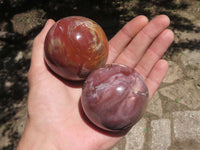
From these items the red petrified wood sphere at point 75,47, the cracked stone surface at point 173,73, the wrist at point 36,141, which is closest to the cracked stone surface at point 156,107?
the cracked stone surface at point 173,73

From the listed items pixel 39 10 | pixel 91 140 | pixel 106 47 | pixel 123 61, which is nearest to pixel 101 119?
pixel 91 140

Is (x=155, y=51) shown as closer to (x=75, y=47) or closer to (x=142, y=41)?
(x=142, y=41)

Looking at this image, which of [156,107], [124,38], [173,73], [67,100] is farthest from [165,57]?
[67,100]

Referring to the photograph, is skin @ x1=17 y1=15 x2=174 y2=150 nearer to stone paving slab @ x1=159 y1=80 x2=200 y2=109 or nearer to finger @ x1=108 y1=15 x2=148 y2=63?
finger @ x1=108 y1=15 x2=148 y2=63

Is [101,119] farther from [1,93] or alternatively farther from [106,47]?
[1,93]

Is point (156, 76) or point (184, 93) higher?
point (156, 76)

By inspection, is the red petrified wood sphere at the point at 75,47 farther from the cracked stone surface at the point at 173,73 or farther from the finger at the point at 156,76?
the cracked stone surface at the point at 173,73

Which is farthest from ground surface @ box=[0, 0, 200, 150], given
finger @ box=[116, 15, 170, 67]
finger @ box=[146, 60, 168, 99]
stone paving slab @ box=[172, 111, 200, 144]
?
finger @ box=[116, 15, 170, 67]
